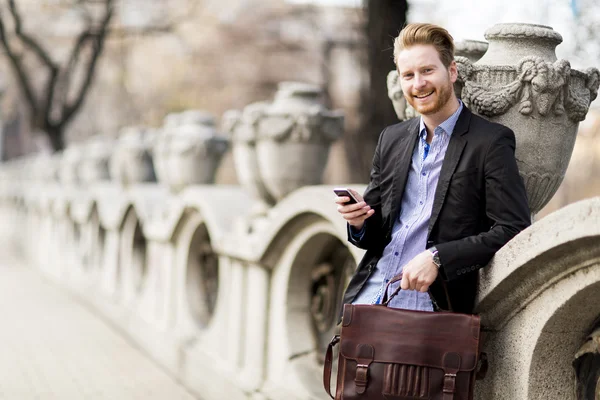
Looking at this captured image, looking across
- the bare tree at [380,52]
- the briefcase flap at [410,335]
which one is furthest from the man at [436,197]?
the bare tree at [380,52]

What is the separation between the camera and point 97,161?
1184cm

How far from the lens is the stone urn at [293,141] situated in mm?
5473

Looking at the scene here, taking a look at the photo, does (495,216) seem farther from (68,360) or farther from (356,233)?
(68,360)

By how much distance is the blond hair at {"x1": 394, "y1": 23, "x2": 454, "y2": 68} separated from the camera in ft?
9.40

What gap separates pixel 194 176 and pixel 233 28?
76.7 feet

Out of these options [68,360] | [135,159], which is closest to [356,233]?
[68,360]

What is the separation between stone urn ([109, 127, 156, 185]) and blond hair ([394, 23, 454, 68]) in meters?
7.03

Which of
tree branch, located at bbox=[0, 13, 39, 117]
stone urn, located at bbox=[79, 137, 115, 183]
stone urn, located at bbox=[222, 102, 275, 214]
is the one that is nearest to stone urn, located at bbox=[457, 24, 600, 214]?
stone urn, located at bbox=[222, 102, 275, 214]

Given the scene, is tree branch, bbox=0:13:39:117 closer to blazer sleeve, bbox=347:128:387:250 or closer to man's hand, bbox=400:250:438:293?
blazer sleeve, bbox=347:128:387:250

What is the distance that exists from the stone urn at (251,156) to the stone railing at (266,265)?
0.05ft

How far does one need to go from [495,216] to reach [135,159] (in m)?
7.23

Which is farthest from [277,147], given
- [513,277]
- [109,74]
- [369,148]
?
[109,74]

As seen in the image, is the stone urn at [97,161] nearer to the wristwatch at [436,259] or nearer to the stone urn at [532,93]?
the stone urn at [532,93]

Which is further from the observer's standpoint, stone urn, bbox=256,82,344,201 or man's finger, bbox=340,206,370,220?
stone urn, bbox=256,82,344,201
